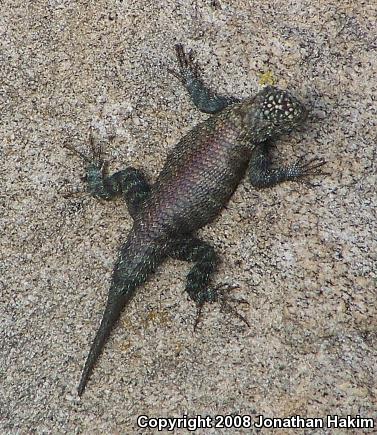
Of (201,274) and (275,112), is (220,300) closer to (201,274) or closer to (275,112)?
(201,274)

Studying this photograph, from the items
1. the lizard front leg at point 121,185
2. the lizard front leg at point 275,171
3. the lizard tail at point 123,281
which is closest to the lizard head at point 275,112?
the lizard front leg at point 275,171

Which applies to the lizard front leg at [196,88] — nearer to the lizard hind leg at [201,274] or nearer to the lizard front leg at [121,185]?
the lizard front leg at [121,185]

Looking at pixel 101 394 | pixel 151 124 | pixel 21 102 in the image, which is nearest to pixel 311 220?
pixel 151 124

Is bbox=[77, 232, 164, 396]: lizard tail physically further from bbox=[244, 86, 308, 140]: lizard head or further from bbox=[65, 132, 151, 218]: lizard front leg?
bbox=[244, 86, 308, 140]: lizard head

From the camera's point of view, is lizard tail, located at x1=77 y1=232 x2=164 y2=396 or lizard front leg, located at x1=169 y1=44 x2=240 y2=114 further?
lizard front leg, located at x1=169 y1=44 x2=240 y2=114

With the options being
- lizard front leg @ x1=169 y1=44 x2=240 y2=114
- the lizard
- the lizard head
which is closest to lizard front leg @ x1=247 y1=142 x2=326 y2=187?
the lizard

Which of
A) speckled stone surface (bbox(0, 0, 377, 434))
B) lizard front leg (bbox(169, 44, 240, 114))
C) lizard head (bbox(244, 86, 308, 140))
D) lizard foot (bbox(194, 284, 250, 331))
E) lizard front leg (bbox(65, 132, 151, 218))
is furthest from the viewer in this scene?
lizard front leg (bbox(169, 44, 240, 114))

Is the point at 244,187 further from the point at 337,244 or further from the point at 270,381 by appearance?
the point at 270,381
